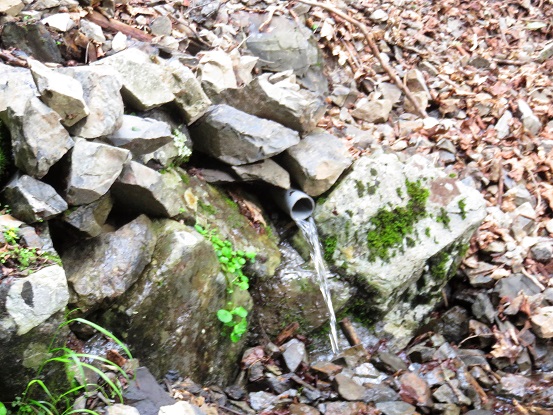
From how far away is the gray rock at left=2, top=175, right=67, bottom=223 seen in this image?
360cm

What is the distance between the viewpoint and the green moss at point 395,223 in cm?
562

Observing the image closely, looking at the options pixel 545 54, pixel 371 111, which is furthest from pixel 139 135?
pixel 545 54

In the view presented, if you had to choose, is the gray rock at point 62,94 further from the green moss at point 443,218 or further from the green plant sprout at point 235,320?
the green moss at point 443,218

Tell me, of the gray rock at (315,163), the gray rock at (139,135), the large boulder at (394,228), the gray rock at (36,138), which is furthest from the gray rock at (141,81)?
the large boulder at (394,228)

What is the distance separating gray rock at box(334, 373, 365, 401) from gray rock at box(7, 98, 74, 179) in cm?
298

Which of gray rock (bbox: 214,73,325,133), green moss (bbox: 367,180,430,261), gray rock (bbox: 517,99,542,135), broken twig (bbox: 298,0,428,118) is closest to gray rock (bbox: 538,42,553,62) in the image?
gray rock (bbox: 517,99,542,135)

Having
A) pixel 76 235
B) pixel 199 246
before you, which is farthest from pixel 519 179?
pixel 76 235

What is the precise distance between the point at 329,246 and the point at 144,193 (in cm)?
212

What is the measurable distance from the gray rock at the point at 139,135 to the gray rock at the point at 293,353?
7.12ft

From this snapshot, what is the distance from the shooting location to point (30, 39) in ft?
15.9

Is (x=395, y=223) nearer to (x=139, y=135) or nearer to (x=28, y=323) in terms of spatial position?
(x=139, y=135)

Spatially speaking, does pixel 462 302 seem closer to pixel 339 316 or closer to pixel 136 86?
pixel 339 316

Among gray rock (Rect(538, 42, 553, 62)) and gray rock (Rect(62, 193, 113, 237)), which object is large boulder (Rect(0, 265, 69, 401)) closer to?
gray rock (Rect(62, 193, 113, 237))

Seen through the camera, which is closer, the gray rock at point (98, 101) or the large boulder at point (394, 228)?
the gray rock at point (98, 101)
